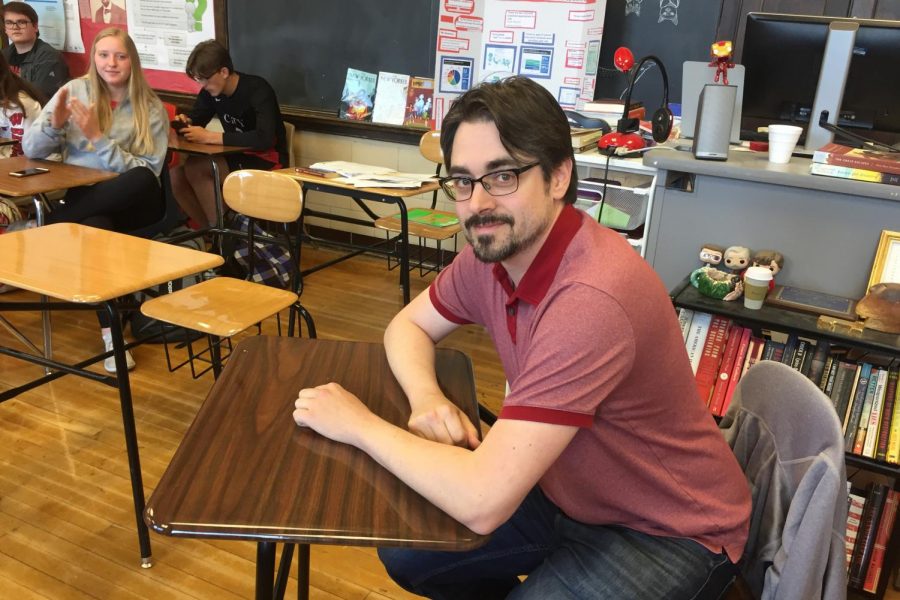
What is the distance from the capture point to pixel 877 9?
120 inches

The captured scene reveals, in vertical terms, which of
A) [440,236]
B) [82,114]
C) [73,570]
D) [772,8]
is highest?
[772,8]

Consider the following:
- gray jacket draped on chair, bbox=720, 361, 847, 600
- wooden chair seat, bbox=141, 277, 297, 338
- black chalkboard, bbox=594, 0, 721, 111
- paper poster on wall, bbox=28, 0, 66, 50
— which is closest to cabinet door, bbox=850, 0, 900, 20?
black chalkboard, bbox=594, 0, 721, 111

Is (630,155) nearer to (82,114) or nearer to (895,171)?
(895,171)

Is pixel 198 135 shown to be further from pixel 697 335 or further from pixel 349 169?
pixel 697 335

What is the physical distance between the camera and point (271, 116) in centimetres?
401

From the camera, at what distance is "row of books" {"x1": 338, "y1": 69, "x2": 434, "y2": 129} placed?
407 centimetres

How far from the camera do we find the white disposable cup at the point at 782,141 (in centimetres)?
179

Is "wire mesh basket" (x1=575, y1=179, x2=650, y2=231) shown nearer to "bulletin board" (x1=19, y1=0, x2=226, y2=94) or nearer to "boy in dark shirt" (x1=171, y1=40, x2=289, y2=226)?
"boy in dark shirt" (x1=171, y1=40, x2=289, y2=226)

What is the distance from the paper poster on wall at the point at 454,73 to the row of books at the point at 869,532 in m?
2.84

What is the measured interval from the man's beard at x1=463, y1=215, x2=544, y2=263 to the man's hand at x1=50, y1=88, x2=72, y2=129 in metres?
2.51

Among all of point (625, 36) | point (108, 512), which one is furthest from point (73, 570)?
point (625, 36)

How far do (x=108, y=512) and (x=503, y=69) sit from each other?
2.65 metres

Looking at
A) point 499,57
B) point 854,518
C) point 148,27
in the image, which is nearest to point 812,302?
point 854,518

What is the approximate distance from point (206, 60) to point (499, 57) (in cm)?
156
